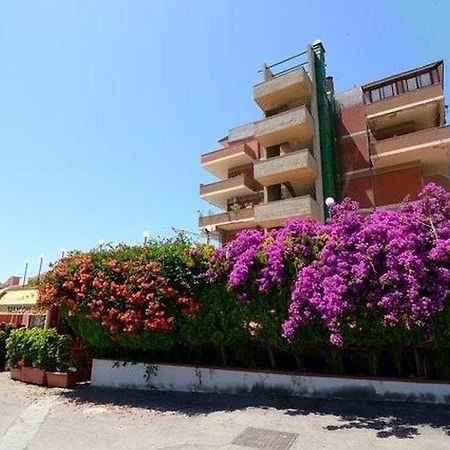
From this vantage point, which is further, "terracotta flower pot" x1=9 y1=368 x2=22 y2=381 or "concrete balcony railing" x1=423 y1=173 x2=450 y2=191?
"concrete balcony railing" x1=423 y1=173 x2=450 y2=191

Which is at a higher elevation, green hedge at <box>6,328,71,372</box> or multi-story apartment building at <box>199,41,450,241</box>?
multi-story apartment building at <box>199,41,450,241</box>

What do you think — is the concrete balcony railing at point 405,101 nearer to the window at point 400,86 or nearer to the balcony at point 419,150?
the window at point 400,86

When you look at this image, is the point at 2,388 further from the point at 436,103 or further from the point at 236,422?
the point at 436,103

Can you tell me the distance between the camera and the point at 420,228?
9.43m

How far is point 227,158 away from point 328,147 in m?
8.19

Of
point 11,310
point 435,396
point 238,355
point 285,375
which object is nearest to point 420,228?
point 435,396

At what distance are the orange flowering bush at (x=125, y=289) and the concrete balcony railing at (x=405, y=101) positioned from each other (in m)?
19.8

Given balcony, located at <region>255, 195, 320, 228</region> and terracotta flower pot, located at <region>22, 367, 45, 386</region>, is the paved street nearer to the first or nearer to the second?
terracotta flower pot, located at <region>22, 367, 45, 386</region>

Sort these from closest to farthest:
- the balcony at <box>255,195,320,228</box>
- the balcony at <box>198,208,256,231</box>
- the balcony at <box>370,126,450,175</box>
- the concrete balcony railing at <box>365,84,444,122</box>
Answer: the balcony at <box>370,126,450,175</box>
the concrete balcony railing at <box>365,84,444,122</box>
the balcony at <box>255,195,320,228</box>
the balcony at <box>198,208,256,231</box>

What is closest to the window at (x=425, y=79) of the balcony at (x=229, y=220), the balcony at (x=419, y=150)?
the balcony at (x=419, y=150)

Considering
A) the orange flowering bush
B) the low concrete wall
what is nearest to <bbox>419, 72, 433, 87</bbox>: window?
the orange flowering bush

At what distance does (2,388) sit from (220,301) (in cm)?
757

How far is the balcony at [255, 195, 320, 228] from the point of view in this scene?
24641 millimetres

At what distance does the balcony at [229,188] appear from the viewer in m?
30.8
